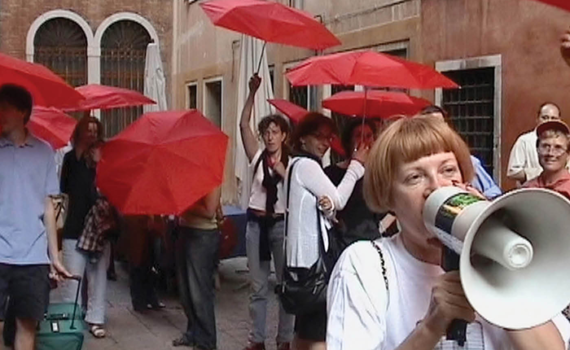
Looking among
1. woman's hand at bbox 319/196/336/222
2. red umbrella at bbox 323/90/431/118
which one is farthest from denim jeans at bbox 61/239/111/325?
woman's hand at bbox 319/196/336/222

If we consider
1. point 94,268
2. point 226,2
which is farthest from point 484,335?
point 94,268

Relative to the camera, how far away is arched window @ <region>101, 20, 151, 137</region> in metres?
23.0

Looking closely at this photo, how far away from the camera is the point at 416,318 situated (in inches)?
83.0

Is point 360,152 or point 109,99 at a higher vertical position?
point 109,99

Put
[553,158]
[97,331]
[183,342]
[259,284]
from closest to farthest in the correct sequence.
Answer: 1. [553,158]
2. [259,284]
3. [183,342]
4. [97,331]

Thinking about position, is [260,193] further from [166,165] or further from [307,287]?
[307,287]

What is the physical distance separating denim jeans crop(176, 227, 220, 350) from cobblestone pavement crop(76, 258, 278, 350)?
1.49 ft

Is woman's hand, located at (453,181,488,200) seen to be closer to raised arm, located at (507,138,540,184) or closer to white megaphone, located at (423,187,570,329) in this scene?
white megaphone, located at (423,187,570,329)

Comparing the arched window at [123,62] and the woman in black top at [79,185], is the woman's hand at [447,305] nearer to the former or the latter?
the woman in black top at [79,185]

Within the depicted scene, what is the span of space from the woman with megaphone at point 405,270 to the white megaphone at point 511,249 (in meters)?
0.11

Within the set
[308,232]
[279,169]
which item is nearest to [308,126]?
[308,232]

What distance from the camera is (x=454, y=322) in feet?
6.31

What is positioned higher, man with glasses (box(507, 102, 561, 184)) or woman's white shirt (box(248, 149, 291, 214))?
man with glasses (box(507, 102, 561, 184))

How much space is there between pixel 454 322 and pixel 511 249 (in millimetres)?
223
